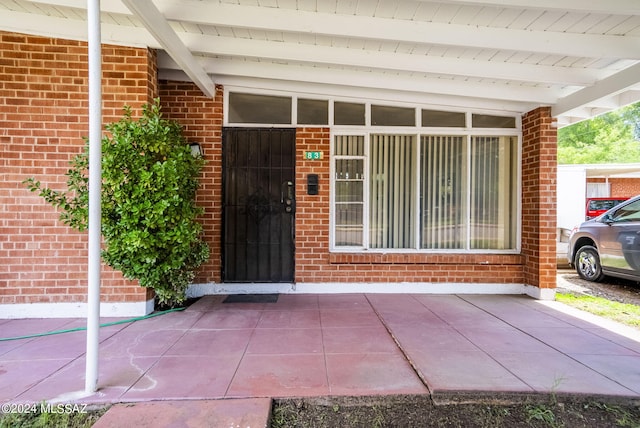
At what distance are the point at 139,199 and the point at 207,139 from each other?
162 centimetres

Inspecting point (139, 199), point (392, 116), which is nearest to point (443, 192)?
point (392, 116)

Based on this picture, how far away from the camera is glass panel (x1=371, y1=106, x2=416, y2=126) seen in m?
4.97

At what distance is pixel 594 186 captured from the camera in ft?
40.4

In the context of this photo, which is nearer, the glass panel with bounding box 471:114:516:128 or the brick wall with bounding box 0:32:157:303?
the brick wall with bounding box 0:32:157:303

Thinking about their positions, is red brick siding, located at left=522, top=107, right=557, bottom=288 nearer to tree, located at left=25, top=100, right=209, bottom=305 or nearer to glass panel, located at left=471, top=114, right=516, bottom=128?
glass panel, located at left=471, top=114, right=516, bottom=128

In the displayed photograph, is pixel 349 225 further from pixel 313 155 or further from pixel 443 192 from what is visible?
pixel 443 192

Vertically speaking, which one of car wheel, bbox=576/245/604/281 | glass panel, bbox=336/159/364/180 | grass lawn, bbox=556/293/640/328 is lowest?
grass lawn, bbox=556/293/640/328

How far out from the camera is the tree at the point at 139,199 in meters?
3.41

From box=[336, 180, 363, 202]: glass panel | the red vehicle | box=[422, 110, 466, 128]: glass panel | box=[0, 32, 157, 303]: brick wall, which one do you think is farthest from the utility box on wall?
the red vehicle

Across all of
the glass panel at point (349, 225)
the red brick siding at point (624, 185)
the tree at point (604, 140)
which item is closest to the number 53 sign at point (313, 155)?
the glass panel at point (349, 225)

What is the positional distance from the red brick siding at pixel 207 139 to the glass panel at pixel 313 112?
1.15 m

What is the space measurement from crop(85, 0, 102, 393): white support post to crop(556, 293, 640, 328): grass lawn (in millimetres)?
5286

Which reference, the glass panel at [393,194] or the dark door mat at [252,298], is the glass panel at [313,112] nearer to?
the glass panel at [393,194]

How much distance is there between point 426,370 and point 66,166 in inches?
168
